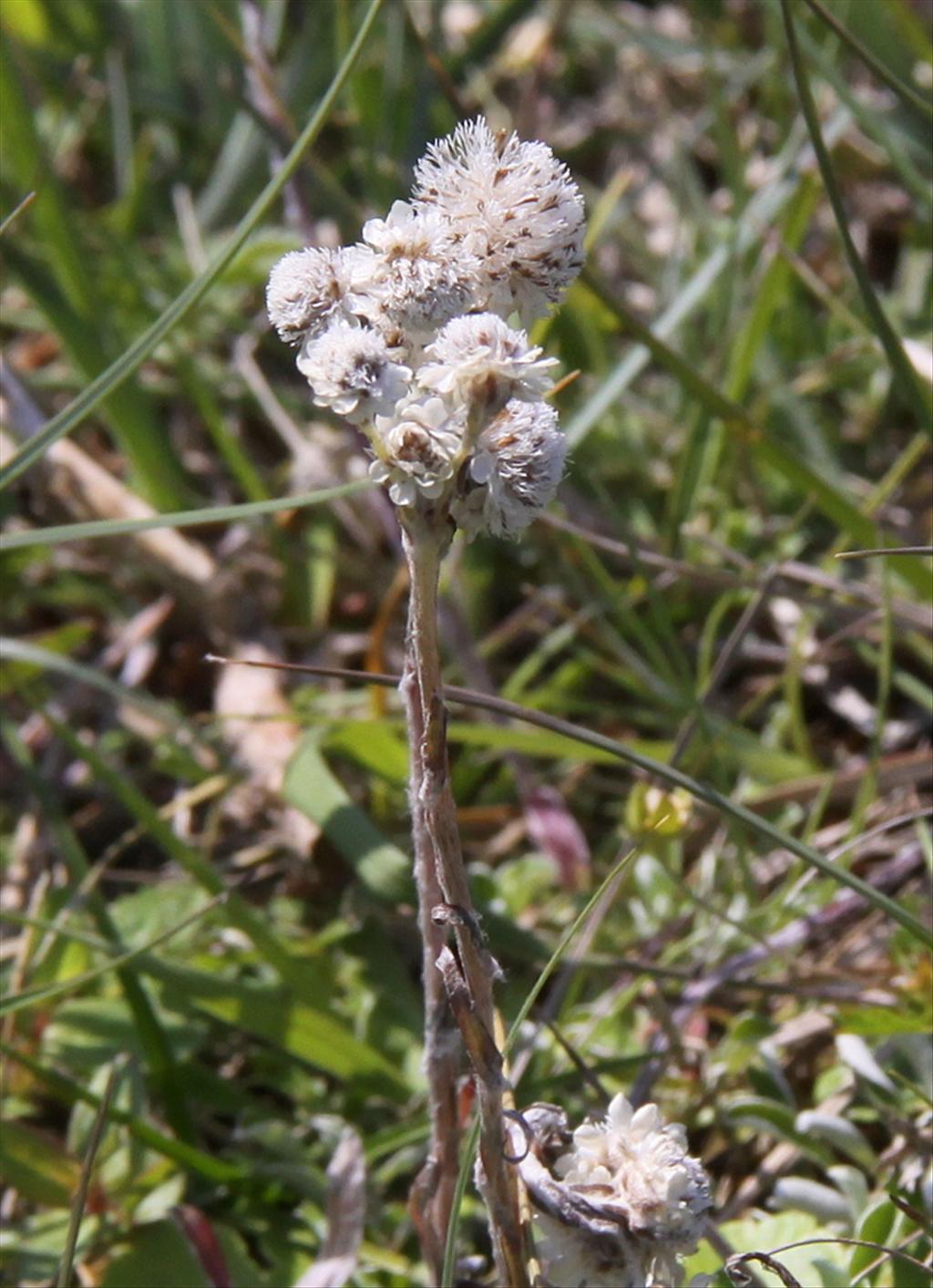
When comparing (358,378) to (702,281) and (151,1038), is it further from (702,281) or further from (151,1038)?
(702,281)

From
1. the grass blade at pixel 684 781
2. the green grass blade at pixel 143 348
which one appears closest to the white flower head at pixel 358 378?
the grass blade at pixel 684 781

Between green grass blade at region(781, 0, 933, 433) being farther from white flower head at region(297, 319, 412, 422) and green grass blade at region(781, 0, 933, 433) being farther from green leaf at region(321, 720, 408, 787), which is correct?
green leaf at region(321, 720, 408, 787)

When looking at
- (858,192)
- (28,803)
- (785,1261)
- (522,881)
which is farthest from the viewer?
(858,192)

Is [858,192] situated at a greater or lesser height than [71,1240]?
greater

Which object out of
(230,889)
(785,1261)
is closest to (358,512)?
(230,889)

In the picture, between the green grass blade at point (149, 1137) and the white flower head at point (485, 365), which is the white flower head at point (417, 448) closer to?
the white flower head at point (485, 365)

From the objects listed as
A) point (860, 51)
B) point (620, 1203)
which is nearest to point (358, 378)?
point (620, 1203)

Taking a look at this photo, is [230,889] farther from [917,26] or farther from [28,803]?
[917,26]
